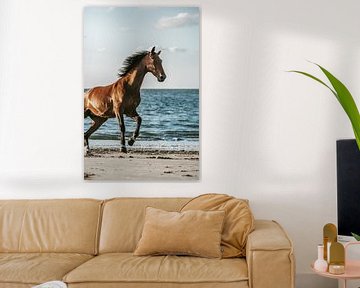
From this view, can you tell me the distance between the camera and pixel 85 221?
13.7 ft

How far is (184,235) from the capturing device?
3.76 metres

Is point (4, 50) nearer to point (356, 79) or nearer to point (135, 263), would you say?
point (135, 263)

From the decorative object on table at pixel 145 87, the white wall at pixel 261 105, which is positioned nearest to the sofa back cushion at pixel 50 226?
the white wall at pixel 261 105

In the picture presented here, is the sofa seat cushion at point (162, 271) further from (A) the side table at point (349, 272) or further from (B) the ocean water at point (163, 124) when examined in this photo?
(B) the ocean water at point (163, 124)

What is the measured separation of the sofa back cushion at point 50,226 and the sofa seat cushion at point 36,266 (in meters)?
0.10

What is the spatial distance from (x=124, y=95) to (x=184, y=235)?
130 cm

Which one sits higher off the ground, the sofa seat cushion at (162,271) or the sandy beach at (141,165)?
the sandy beach at (141,165)

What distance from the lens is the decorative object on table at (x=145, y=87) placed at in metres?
4.50

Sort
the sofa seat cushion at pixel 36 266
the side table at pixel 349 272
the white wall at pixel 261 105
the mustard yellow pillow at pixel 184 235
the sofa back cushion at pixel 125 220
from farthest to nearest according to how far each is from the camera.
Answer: the white wall at pixel 261 105, the sofa back cushion at pixel 125 220, the mustard yellow pillow at pixel 184 235, the sofa seat cushion at pixel 36 266, the side table at pixel 349 272

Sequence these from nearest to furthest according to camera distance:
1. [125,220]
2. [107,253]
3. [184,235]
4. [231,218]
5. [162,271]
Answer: [162,271] < [184,235] < [231,218] < [107,253] < [125,220]

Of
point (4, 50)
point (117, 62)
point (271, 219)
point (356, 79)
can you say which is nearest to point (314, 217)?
point (271, 219)

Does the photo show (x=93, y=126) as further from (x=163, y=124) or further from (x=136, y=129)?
(x=163, y=124)

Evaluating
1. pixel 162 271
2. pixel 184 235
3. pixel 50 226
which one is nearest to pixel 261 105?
pixel 184 235

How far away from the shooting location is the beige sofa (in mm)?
3363
